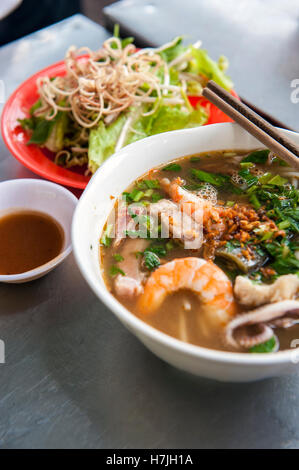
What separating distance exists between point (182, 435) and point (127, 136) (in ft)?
5.82

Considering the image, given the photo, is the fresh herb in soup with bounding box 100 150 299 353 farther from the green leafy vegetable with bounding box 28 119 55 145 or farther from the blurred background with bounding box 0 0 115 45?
the blurred background with bounding box 0 0 115 45

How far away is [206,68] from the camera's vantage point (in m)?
2.93

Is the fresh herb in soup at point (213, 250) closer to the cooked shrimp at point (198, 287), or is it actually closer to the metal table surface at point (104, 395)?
the cooked shrimp at point (198, 287)

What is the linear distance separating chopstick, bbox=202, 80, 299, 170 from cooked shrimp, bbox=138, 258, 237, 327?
1.86 ft

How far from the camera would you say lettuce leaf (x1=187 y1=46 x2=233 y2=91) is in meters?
2.84

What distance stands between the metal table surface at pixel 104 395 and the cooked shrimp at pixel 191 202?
0.55 metres

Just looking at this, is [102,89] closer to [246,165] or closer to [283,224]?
[246,165]

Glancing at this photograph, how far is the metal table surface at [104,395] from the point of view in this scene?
4.62 ft

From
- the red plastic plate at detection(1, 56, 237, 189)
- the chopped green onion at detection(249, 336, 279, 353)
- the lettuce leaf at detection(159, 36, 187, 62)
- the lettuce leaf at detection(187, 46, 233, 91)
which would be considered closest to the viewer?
the chopped green onion at detection(249, 336, 279, 353)

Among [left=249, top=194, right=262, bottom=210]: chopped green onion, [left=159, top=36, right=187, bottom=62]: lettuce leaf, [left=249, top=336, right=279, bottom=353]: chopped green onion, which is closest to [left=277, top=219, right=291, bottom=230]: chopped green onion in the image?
[left=249, top=194, right=262, bottom=210]: chopped green onion

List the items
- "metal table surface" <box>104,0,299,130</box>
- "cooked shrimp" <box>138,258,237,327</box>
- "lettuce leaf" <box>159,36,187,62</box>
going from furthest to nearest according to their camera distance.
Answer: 1. "metal table surface" <box>104,0,299,130</box>
2. "lettuce leaf" <box>159,36,187,62</box>
3. "cooked shrimp" <box>138,258,237,327</box>

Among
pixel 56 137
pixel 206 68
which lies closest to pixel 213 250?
pixel 56 137

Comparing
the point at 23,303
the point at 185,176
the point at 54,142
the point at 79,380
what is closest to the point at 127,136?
the point at 54,142

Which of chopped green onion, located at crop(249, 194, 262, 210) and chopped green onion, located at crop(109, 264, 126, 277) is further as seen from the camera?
chopped green onion, located at crop(249, 194, 262, 210)
